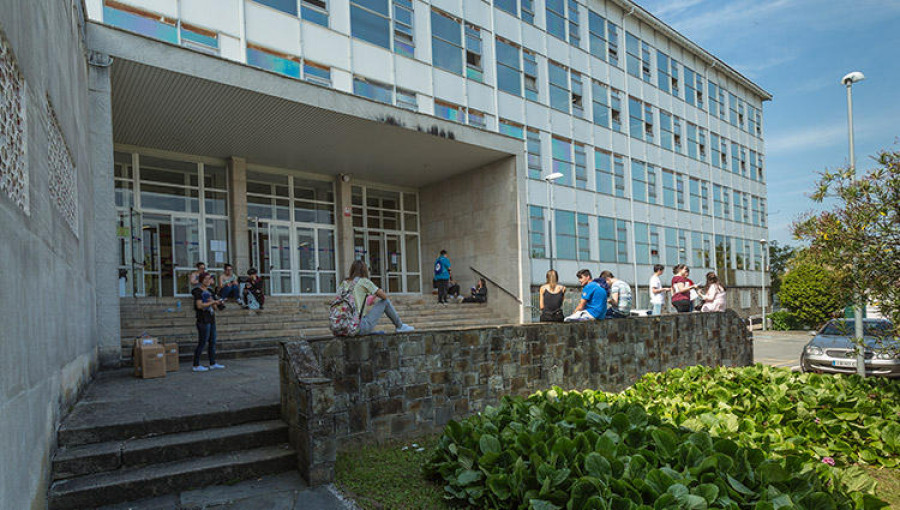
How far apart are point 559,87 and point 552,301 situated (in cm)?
1626

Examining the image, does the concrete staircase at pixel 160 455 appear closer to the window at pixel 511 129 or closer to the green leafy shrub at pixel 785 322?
the window at pixel 511 129

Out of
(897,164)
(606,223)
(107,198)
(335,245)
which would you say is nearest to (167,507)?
(107,198)

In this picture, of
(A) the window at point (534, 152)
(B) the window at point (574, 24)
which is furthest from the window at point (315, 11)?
(B) the window at point (574, 24)

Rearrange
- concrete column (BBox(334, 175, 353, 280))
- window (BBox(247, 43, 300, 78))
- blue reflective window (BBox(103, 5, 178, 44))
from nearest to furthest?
1. blue reflective window (BBox(103, 5, 178, 44))
2. window (BBox(247, 43, 300, 78))
3. concrete column (BBox(334, 175, 353, 280))

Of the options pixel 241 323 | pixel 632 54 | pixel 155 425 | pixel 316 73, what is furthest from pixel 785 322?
pixel 155 425

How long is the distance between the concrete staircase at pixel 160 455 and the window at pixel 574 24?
23377 millimetres

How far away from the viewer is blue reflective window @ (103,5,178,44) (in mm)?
11937

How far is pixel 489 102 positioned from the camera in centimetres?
2025

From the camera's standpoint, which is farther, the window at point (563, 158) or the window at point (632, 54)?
the window at point (632, 54)

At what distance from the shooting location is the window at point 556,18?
23219 mm

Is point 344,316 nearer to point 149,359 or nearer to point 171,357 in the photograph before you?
point 149,359

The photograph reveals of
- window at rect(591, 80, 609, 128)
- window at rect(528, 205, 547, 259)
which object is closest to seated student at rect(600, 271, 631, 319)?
window at rect(528, 205, 547, 259)

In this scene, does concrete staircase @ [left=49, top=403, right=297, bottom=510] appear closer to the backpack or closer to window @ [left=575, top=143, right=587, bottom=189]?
the backpack

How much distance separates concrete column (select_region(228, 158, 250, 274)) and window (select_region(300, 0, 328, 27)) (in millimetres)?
4603
